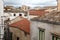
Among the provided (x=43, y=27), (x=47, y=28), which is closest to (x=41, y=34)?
(x=43, y=27)

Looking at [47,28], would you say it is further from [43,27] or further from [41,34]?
[41,34]

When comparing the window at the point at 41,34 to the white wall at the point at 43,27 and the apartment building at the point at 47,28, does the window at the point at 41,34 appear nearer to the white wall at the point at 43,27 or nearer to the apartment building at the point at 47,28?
the apartment building at the point at 47,28

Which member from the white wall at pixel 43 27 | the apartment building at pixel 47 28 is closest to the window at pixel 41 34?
the apartment building at pixel 47 28

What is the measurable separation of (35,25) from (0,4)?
10.2 meters

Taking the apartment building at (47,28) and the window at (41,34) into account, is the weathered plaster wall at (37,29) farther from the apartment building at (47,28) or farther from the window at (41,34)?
the window at (41,34)

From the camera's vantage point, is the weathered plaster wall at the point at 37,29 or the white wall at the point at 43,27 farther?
the weathered plaster wall at the point at 37,29

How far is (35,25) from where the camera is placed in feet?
37.1

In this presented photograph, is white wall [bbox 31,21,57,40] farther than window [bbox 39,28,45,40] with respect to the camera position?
No

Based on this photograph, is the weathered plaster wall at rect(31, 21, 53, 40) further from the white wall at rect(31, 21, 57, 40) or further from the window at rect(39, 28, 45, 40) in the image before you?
the window at rect(39, 28, 45, 40)

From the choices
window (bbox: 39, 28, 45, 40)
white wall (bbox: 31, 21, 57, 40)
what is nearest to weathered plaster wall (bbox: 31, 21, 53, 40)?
white wall (bbox: 31, 21, 57, 40)

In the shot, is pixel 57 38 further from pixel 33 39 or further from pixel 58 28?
pixel 33 39

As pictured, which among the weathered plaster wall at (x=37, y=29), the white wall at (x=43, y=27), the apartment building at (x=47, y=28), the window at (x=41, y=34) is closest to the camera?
the apartment building at (x=47, y=28)

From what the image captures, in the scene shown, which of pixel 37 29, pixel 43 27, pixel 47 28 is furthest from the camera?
pixel 37 29

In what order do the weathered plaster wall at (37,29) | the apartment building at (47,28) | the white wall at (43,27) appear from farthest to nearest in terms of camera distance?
the weathered plaster wall at (37,29) < the white wall at (43,27) < the apartment building at (47,28)
